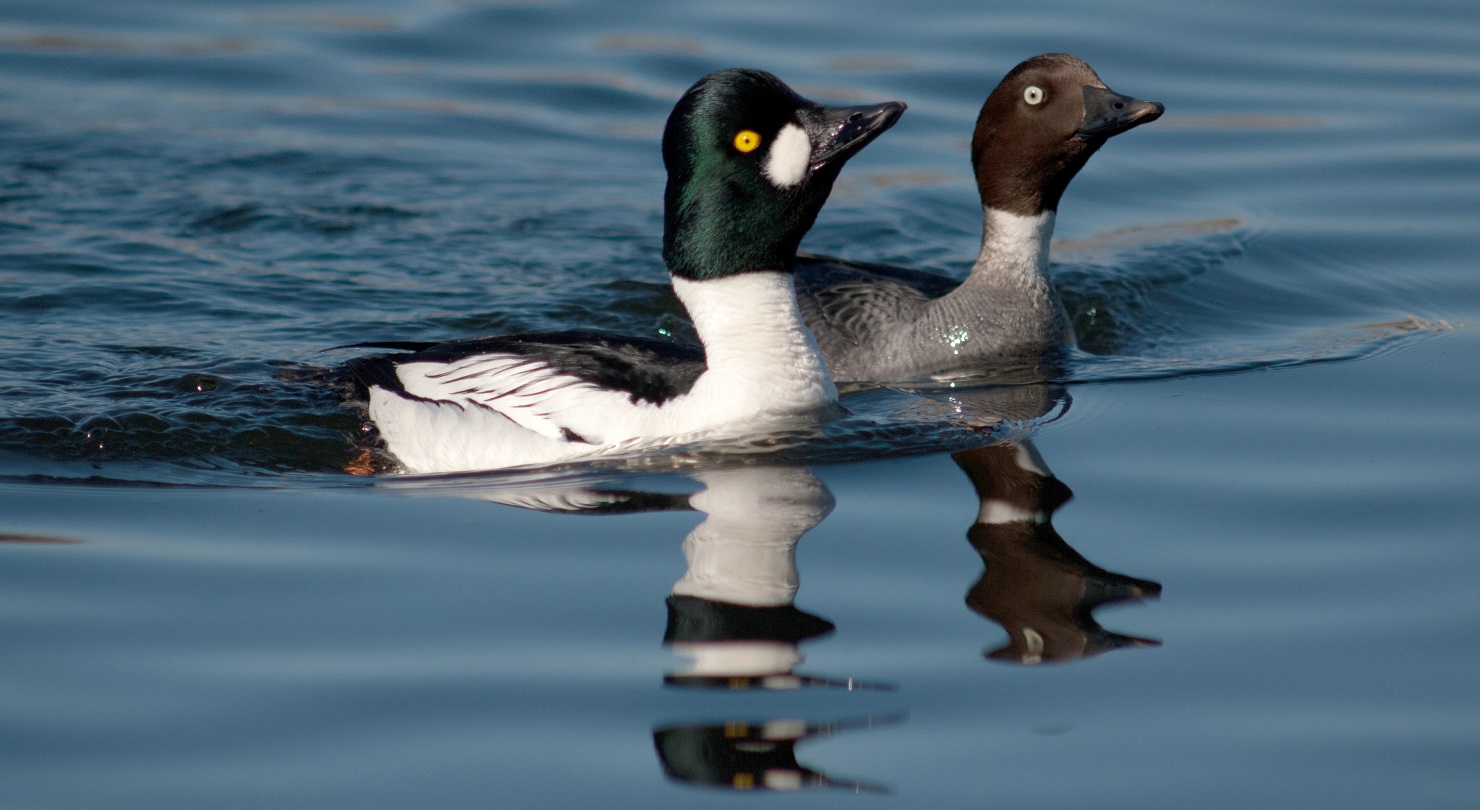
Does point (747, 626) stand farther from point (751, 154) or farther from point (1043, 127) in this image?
point (1043, 127)

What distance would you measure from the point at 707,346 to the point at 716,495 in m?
0.73

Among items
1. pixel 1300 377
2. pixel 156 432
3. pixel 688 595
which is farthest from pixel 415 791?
pixel 1300 377

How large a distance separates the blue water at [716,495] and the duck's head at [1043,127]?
0.93 m

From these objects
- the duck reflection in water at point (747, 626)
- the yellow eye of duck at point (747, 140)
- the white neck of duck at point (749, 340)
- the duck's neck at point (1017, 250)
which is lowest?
the duck reflection in water at point (747, 626)

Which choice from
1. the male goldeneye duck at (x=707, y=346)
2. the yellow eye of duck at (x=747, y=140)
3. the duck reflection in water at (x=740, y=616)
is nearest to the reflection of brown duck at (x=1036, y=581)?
the duck reflection in water at (x=740, y=616)

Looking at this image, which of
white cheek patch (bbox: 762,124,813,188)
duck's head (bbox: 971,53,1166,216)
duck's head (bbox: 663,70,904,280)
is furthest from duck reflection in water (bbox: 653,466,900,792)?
duck's head (bbox: 971,53,1166,216)

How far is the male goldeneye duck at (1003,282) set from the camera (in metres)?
8.27

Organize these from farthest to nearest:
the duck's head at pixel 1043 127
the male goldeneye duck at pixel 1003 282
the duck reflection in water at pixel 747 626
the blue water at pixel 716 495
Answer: the male goldeneye duck at pixel 1003 282 < the duck's head at pixel 1043 127 < the blue water at pixel 716 495 < the duck reflection in water at pixel 747 626

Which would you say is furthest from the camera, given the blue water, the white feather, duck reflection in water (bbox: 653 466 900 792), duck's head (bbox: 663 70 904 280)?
the white feather

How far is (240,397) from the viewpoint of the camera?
730 cm

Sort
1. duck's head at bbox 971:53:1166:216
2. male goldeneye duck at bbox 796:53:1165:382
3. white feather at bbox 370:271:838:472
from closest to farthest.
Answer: white feather at bbox 370:271:838:472 → duck's head at bbox 971:53:1166:216 → male goldeneye duck at bbox 796:53:1165:382

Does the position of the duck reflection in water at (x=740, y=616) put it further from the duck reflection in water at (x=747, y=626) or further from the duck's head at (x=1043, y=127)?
the duck's head at (x=1043, y=127)

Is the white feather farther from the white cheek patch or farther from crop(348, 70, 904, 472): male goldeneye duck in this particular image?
the white cheek patch

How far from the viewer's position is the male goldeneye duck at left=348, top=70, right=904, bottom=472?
6.12m
